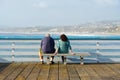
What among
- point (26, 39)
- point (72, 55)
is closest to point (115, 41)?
point (72, 55)

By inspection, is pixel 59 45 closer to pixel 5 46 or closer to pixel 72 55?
pixel 72 55

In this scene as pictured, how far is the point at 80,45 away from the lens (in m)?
12.3

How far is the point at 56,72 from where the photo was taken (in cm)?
979

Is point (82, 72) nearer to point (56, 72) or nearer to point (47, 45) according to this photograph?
point (56, 72)

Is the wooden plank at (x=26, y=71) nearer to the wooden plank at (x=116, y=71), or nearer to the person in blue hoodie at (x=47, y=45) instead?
the person in blue hoodie at (x=47, y=45)

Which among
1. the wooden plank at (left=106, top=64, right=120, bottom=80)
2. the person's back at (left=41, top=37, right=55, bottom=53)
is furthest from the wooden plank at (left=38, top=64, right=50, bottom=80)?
the wooden plank at (left=106, top=64, right=120, bottom=80)

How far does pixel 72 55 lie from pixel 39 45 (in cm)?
160

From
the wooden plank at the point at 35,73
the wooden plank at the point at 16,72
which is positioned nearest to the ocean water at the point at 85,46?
the wooden plank at the point at 16,72

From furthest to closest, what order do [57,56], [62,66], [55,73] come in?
[57,56]
[62,66]
[55,73]

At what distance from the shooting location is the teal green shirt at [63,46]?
1197cm

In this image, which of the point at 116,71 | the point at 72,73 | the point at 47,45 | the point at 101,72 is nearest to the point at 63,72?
the point at 72,73

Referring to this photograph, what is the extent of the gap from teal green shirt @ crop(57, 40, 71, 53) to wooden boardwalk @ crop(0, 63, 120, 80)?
2.09 feet

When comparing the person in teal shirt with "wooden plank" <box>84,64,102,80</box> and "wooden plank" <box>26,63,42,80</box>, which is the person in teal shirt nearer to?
"wooden plank" <box>26,63,42,80</box>

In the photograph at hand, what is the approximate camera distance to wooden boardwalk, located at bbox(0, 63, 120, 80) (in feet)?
29.2
